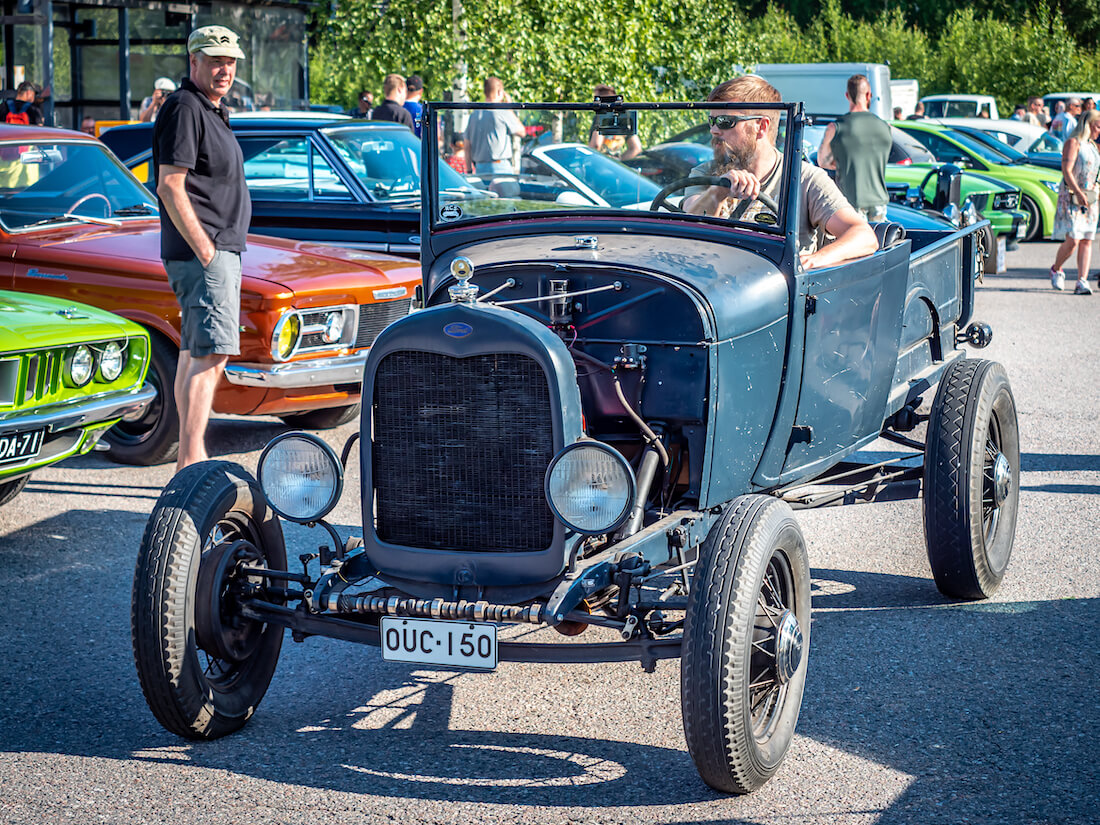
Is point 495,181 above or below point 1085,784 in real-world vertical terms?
above

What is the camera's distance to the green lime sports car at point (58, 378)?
543 centimetres

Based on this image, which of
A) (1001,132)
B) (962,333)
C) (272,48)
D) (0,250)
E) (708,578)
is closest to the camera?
(708,578)

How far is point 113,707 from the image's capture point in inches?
163

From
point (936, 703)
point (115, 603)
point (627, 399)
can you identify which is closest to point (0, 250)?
point (115, 603)

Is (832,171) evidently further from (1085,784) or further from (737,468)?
(1085,784)

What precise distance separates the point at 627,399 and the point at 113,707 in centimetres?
186

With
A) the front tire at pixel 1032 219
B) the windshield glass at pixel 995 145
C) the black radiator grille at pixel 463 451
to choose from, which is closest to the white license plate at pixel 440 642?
the black radiator grille at pixel 463 451

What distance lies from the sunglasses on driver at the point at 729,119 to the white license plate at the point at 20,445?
305 cm

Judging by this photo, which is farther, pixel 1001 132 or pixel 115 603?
pixel 1001 132

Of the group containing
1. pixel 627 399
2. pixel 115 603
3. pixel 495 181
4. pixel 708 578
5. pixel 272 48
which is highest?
pixel 272 48

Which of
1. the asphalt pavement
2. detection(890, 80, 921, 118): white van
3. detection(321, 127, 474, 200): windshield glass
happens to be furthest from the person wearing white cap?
detection(890, 80, 921, 118): white van

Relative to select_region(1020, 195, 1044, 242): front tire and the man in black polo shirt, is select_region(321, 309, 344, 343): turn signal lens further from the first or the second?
select_region(1020, 195, 1044, 242): front tire

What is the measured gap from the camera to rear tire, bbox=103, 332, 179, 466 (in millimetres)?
6992

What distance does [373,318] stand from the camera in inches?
286
